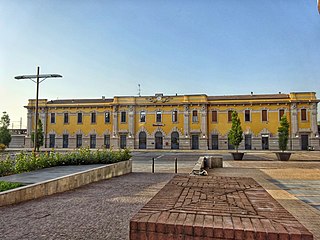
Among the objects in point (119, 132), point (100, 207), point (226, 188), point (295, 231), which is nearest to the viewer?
point (295, 231)

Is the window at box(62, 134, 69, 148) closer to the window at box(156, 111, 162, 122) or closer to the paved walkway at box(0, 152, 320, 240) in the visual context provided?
the window at box(156, 111, 162, 122)

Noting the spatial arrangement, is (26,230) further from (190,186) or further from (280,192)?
Result: (280,192)

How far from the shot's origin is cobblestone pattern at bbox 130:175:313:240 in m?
1.62

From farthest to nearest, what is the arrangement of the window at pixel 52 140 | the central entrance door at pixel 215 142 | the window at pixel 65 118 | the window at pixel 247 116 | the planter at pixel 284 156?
the window at pixel 52 140 < the window at pixel 65 118 < the central entrance door at pixel 215 142 < the window at pixel 247 116 < the planter at pixel 284 156

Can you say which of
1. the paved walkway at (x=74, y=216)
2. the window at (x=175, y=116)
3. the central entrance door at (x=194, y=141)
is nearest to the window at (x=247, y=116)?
the central entrance door at (x=194, y=141)

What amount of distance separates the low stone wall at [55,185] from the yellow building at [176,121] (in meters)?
31.4

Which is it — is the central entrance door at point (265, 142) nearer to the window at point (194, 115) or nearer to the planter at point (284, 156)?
the window at point (194, 115)

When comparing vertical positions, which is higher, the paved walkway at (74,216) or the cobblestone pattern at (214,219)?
the cobblestone pattern at (214,219)

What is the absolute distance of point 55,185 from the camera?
7.13m

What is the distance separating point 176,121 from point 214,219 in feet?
133

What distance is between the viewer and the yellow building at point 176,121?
127 ft

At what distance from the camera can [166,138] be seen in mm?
42375

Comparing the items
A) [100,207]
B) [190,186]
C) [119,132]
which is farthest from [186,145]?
[190,186]

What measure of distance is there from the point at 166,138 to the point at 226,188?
129ft
